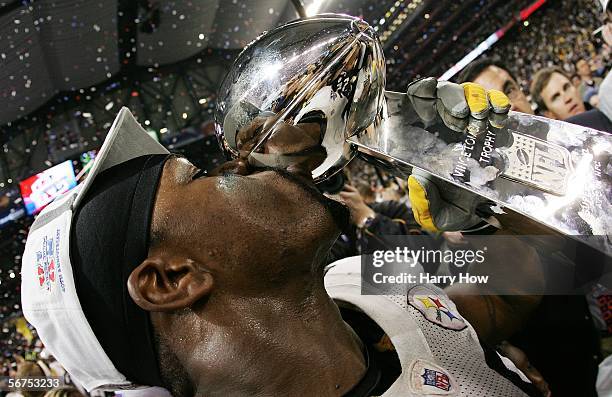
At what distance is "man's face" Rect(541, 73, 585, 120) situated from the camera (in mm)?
2492

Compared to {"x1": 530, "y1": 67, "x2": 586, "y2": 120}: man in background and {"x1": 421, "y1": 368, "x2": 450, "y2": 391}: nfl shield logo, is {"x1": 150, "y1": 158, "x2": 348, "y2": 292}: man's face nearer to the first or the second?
{"x1": 421, "y1": 368, "x2": 450, "y2": 391}: nfl shield logo

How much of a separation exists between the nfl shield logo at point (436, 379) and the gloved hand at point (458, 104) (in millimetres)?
387

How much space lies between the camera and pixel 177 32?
7.60ft

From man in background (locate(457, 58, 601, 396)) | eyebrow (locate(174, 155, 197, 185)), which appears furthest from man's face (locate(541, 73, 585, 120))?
eyebrow (locate(174, 155, 197, 185))

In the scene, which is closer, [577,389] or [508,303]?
[508,303]

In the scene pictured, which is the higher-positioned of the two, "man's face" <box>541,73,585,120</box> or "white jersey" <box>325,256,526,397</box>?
"white jersey" <box>325,256,526,397</box>

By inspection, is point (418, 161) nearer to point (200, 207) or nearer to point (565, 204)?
point (565, 204)

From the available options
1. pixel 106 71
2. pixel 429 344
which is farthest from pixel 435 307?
pixel 106 71

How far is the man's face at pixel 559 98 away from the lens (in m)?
2.49

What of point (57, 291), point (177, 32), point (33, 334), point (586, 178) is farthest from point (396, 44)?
point (57, 291)

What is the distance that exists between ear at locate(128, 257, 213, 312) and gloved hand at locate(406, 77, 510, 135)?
18.0 inches

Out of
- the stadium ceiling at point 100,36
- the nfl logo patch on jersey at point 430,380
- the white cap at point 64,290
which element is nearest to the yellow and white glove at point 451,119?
the nfl logo patch on jersey at point 430,380

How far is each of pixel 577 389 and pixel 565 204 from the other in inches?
24.7

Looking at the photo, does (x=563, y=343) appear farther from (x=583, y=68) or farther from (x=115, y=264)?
(x=583, y=68)
